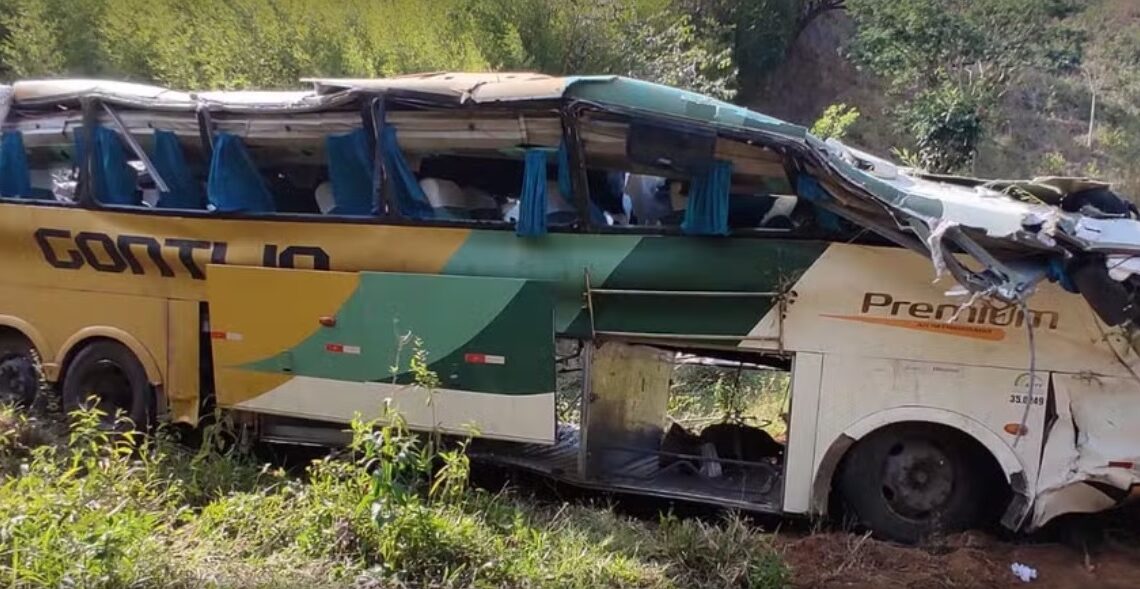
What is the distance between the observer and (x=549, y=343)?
19.4 ft

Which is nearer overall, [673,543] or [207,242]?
[673,543]

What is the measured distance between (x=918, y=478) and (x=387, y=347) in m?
3.21

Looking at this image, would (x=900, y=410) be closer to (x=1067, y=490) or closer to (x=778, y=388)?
(x=1067, y=490)

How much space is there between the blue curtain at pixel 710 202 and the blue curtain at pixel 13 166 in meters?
5.06

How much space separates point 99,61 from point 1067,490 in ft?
56.5

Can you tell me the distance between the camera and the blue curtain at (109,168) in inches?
281

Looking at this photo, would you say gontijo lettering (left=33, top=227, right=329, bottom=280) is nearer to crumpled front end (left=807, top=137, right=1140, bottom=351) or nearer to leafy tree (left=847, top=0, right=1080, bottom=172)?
crumpled front end (left=807, top=137, right=1140, bottom=351)

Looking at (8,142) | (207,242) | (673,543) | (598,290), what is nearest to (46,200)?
(8,142)

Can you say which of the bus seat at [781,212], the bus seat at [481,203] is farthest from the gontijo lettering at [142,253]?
the bus seat at [781,212]

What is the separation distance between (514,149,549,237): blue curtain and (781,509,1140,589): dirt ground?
2286mm

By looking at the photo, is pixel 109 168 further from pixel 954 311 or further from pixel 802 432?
pixel 954 311

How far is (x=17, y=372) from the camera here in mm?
7711

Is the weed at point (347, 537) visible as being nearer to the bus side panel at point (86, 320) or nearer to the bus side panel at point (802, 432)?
the bus side panel at point (802, 432)

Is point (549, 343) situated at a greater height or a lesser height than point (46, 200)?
lesser
